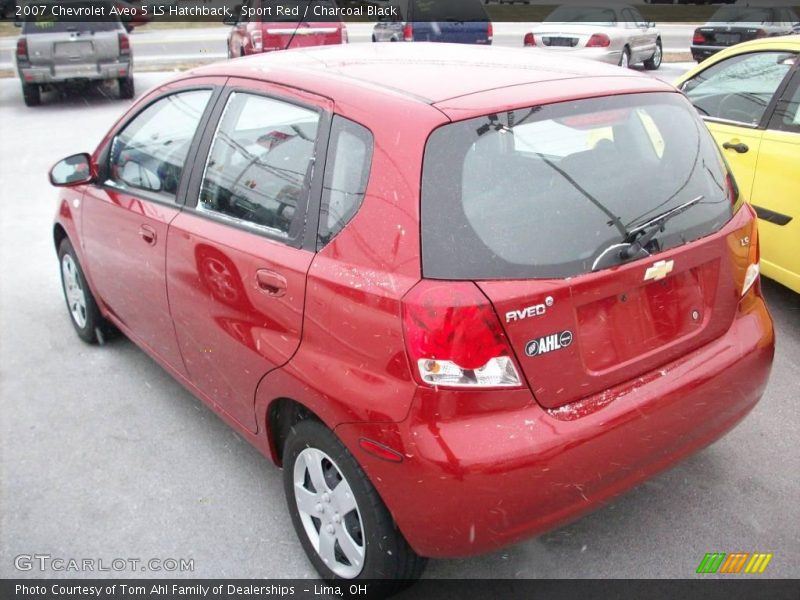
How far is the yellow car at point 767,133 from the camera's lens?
14.1 feet

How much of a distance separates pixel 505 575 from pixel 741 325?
1.22m

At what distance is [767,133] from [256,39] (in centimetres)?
1130

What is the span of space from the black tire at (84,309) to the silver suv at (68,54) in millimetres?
9614

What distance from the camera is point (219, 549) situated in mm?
2939

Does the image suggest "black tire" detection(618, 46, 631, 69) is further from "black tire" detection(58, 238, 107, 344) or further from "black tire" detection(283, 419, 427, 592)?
"black tire" detection(283, 419, 427, 592)

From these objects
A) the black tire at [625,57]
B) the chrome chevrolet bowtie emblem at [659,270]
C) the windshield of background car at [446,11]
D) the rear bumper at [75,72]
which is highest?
the windshield of background car at [446,11]

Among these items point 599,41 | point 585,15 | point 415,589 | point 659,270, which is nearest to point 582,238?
point 659,270

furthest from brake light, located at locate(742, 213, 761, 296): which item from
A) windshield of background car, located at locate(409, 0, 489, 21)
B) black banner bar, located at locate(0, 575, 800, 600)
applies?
windshield of background car, located at locate(409, 0, 489, 21)

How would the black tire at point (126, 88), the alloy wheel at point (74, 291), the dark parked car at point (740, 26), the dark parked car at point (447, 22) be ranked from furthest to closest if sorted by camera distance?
1. the dark parked car at point (740, 26)
2. the dark parked car at point (447, 22)
3. the black tire at point (126, 88)
4. the alloy wheel at point (74, 291)

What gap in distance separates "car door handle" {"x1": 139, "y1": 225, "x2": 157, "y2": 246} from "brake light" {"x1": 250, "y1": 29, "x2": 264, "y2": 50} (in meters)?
11.5

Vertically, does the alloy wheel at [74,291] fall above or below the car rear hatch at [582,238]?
below

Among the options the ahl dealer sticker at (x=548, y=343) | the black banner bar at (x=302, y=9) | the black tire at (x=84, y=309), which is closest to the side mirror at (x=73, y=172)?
the black tire at (x=84, y=309)

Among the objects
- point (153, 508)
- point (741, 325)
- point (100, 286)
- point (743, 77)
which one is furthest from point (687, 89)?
point (153, 508)
